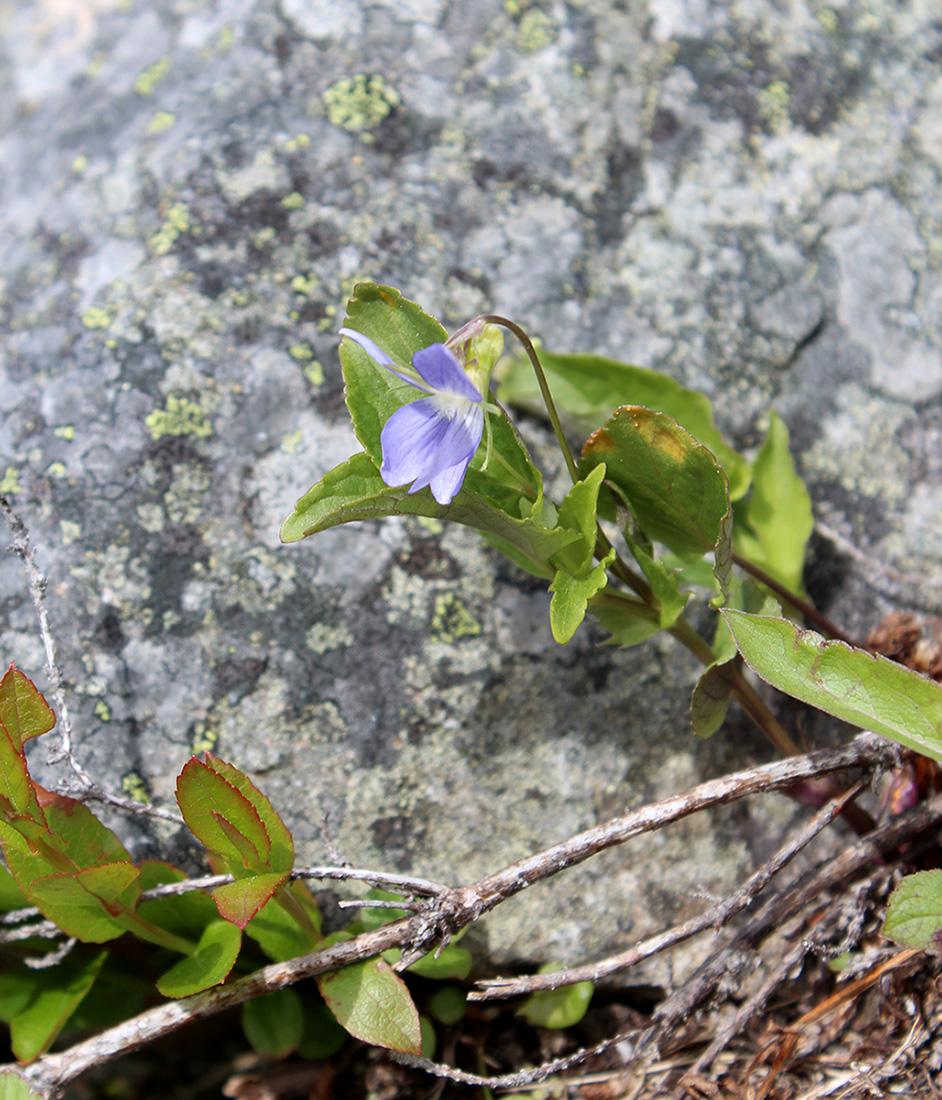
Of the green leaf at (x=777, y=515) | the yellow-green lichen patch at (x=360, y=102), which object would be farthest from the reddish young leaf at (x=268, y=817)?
the yellow-green lichen patch at (x=360, y=102)

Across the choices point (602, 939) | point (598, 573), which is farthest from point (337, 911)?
point (598, 573)

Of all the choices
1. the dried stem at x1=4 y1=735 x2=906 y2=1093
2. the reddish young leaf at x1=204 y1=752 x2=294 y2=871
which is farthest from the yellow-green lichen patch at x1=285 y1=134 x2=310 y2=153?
the dried stem at x1=4 y1=735 x2=906 y2=1093

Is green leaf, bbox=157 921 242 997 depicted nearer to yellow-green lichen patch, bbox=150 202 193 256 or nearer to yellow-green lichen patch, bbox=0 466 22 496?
yellow-green lichen patch, bbox=0 466 22 496

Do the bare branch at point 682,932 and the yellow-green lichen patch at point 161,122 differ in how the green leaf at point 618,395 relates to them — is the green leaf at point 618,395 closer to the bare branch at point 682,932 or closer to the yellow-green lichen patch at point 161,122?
the bare branch at point 682,932

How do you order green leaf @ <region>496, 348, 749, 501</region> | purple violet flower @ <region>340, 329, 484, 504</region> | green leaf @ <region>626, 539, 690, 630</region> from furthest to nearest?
1. green leaf @ <region>496, 348, 749, 501</region>
2. green leaf @ <region>626, 539, 690, 630</region>
3. purple violet flower @ <region>340, 329, 484, 504</region>

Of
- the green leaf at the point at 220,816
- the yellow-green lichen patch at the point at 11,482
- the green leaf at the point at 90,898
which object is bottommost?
the green leaf at the point at 90,898

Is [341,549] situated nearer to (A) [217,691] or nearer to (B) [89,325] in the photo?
(A) [217,691]

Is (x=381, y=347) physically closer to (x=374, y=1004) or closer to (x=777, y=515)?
(x=777, y=515)
